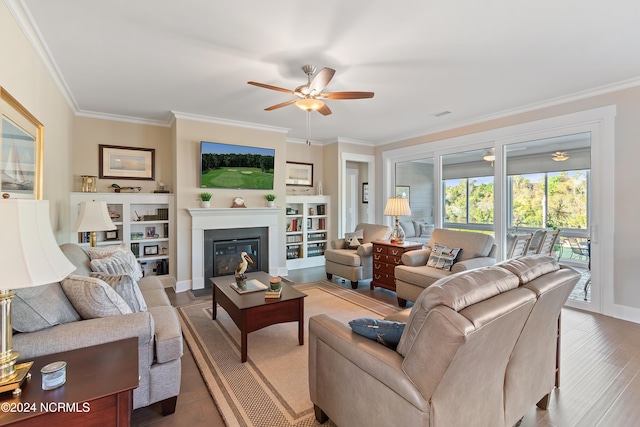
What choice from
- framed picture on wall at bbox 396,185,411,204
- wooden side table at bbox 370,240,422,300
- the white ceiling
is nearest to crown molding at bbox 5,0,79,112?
the white ceiling

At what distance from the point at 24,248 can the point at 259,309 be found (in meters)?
1.78

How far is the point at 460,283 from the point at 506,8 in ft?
6.54

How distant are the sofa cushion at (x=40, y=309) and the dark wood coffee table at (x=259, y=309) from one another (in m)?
1.17

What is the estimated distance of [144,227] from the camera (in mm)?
4832

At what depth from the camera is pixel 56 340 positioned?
4.84ft

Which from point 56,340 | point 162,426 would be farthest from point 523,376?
point 56,340

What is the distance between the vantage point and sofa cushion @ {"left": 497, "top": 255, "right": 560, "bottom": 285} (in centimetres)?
158

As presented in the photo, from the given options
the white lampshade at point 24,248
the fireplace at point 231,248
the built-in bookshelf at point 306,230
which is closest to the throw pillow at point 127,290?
the white lampshade at point 24,248

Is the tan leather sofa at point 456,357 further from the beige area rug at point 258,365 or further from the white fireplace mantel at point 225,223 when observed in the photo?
the white fireplace mantel at point 225,223

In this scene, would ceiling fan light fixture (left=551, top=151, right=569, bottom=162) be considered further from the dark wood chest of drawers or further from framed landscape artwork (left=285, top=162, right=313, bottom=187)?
framed landscape artwork (left=285, top=162, right=313, bottom=187)

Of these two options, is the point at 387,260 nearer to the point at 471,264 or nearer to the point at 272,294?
the point at 471,264

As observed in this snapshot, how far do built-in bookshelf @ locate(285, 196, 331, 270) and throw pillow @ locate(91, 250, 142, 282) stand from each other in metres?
3.23

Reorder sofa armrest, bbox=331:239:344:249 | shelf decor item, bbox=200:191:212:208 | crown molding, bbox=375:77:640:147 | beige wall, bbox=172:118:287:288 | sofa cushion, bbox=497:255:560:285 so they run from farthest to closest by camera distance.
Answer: sofa armrest, bbox=331:239:344:249 < shelf decor item, bbox=200:191:212:208 < beige wall, bbox=172:118:287:288 < crown molding, bbox=375:77:640:147 < sofa cushion, bbox=497:255:560:285

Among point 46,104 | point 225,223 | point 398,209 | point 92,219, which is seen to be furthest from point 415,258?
point 46,104
